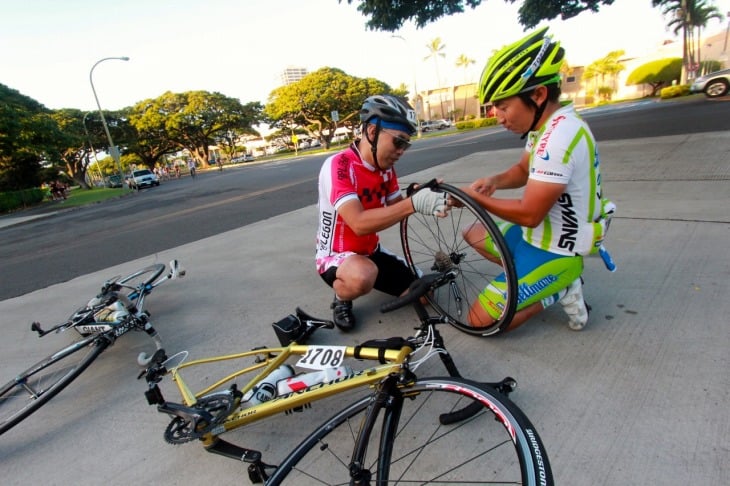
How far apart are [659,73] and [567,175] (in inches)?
2320

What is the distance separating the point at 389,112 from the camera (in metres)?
2.38

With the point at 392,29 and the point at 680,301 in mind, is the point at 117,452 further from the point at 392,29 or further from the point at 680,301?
the point at 392,29

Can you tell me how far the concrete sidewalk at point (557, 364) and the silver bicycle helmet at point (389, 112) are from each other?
1457mm

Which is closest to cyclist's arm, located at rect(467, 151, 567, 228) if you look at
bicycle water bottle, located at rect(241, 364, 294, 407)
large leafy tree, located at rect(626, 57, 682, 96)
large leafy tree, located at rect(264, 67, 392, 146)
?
bicycle water bottle, located at rect(241, 364, 294, 407)

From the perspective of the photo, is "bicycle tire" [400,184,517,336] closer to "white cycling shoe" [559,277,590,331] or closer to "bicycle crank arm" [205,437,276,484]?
"white cycling shoe" [559,277,590,331]

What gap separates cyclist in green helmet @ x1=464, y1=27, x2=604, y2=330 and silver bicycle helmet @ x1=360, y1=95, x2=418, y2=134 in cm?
47

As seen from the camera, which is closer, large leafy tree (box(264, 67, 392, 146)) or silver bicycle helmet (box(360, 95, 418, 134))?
silver bicycle helmet (box(360, 95, 418, 134))

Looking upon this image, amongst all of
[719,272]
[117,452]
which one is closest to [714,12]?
[719,272]

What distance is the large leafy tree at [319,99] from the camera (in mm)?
48938

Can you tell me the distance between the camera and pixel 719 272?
2744 millimetres

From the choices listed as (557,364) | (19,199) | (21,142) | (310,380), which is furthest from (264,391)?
(19,199)

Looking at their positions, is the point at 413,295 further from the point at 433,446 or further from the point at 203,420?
the point at 203,420

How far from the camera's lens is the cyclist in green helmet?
198 cm

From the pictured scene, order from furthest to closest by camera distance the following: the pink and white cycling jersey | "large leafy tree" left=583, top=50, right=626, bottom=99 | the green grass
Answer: "large leafy tree" left=583, top=50, right=626, bottom=99, the green grass, the pink and white cycling jersey
